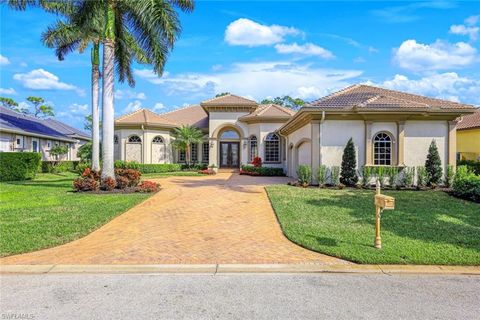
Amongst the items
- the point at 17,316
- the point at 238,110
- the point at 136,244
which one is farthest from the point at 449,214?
the point at 238,110

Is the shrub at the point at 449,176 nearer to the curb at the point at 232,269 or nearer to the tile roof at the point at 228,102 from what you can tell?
the curb at the point at 232,269

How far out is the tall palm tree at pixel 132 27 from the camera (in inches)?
547

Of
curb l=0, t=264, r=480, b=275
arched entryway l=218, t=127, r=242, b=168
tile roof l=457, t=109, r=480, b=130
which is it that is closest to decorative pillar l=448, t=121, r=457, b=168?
curb l=0, t=264, r=480, b=275

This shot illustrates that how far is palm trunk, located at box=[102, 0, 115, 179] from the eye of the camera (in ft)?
47.3

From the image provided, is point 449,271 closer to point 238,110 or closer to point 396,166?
point 396,166

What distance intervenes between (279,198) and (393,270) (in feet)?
23.1

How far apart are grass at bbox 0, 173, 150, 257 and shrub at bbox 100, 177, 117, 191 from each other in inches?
33.7

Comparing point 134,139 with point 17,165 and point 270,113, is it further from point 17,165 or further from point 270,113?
point 270,113

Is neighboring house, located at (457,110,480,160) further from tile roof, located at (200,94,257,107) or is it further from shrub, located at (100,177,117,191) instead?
shrub, located at (100,177,117,191)

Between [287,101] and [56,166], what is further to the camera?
[287,101]

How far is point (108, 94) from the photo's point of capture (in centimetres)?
1448

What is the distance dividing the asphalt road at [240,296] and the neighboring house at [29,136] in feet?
72.9

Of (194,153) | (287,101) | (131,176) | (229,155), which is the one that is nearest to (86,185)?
(131,176)

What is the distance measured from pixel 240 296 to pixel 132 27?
14.5 m
